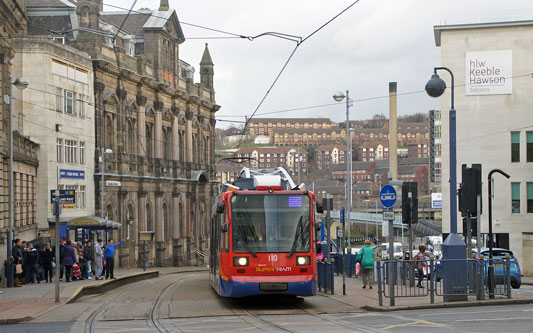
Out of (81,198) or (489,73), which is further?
(489,73)

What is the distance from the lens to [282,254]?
19406 millimetres

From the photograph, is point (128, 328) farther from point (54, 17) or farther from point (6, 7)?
point (54, 17)

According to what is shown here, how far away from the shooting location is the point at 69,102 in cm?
4988

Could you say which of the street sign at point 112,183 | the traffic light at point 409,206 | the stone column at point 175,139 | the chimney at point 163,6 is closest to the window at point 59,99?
the street sign at point 112,183

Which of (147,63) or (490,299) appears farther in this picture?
(147,63)

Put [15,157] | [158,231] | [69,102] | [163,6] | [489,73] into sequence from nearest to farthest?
[15,157], [69,102], [489,73], [158,231], [163,6]

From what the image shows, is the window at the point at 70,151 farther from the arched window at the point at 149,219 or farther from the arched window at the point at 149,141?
the arched window at the point at 149,219

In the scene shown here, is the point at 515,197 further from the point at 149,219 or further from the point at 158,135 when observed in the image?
the point at 158,135

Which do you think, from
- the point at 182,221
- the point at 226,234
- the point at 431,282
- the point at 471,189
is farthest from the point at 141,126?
the point at 431,282

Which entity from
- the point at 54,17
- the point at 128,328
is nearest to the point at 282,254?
the point at 128,328

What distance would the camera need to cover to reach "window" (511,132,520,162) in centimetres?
5494

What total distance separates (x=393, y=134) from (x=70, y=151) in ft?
249

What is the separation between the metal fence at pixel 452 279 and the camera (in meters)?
19.5

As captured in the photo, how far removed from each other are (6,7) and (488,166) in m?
34.2
